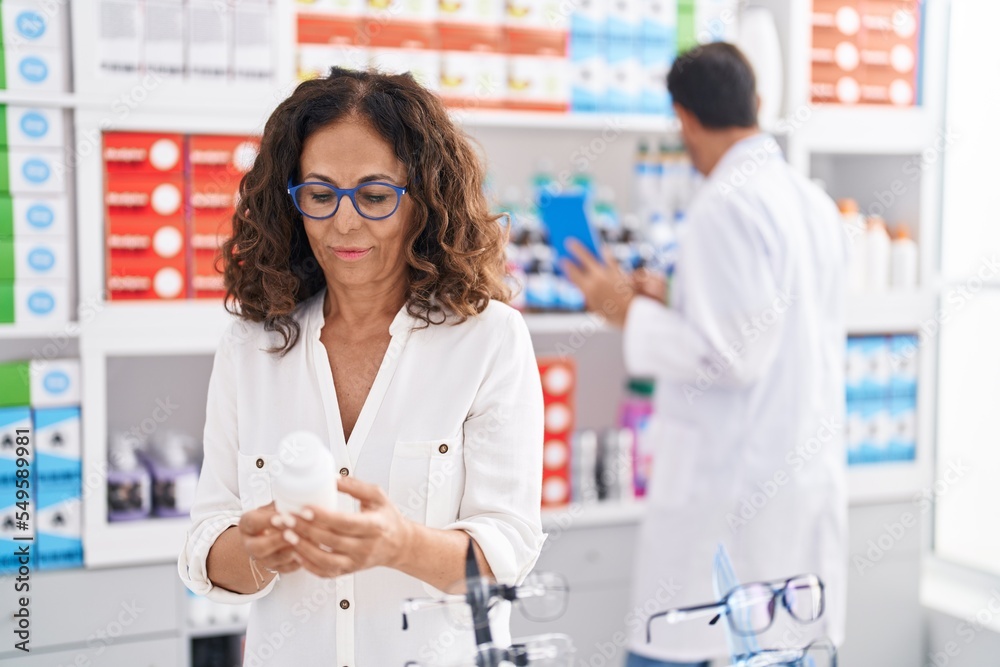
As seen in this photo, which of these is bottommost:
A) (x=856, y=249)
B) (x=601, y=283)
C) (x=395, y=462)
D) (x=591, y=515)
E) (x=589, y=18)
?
(x=591, y=515)

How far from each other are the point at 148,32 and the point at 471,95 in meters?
0.88

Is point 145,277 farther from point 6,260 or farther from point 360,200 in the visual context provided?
point 360,200

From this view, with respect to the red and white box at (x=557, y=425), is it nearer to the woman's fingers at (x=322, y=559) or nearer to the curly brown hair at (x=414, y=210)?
the curly brown hair at (x=414, y=210)

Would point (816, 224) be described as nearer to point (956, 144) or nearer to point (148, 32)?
point (956, 144)

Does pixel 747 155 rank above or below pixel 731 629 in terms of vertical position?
above

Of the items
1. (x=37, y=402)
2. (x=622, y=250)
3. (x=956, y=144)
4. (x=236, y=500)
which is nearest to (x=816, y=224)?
(x=622, y=250)

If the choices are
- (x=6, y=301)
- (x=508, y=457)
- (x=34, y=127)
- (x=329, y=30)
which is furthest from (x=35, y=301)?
(x=508, y=457)

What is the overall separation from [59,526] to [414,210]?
1609 mm

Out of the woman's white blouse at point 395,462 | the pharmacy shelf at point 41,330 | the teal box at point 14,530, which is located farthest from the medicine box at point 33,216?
the woman's white blouse at point 395,462

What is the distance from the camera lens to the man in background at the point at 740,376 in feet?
7.78

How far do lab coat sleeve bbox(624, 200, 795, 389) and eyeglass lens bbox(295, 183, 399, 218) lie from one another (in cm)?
124

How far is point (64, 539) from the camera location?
249cm

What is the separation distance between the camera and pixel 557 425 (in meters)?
2.96

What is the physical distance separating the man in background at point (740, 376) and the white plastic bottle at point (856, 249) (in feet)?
2.44
